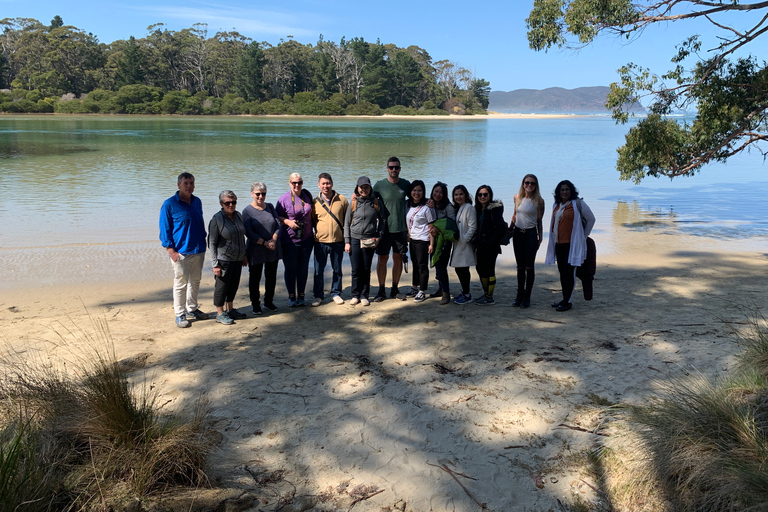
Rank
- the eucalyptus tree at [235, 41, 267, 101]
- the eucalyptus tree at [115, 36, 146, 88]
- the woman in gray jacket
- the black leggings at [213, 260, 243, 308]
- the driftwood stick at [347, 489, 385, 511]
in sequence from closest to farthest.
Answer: the driftwood stick at [347, 489, 385, 511] → the black leggings at [213, 260, 243, 308] → the woman in gray jacket → the eucalyptus tree at [115, 36, 146, 88] → the eucalyptus tree at [235, 41, 267, 101]

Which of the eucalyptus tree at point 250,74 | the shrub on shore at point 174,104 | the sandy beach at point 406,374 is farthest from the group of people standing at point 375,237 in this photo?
the eucalyptus tree at point 250,74

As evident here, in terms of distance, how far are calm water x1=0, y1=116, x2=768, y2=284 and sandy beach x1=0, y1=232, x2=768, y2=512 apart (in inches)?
139

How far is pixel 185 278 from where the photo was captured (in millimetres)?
6125

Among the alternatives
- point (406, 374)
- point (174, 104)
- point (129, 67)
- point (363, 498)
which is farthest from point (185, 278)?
point (129, 67)

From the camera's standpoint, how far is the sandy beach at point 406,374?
3396mm

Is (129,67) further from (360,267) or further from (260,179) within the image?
(360,267)

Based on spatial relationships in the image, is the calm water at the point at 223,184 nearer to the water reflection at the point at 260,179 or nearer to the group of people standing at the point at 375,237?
the water reflection at the point at 260,179

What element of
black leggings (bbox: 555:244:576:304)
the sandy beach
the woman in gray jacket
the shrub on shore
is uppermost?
the shrub on shore

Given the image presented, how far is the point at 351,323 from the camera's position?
20.8ft

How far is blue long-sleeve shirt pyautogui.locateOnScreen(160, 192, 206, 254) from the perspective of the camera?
5.88 m

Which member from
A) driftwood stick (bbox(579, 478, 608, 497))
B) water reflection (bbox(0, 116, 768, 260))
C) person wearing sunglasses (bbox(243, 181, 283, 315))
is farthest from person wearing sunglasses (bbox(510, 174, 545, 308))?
water reflection (bbox(0, 116, 768, 260))

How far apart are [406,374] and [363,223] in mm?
2427

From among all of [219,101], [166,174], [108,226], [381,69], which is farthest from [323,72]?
[108,226]

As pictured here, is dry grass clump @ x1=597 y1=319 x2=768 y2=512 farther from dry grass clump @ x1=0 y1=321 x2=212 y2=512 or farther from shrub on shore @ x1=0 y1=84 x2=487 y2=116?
shrub on shore @ x1=0 y1=84 x2=487 y2=116
